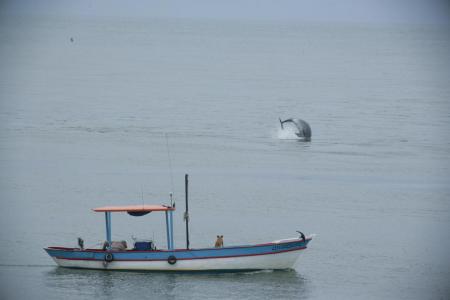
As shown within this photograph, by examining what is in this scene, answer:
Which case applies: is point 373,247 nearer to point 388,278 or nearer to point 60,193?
point 388,278

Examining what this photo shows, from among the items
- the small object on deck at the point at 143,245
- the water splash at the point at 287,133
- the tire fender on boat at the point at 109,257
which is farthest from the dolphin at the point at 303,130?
the tire fender on boat at the point at 109,257

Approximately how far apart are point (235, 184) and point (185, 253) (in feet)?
65.5

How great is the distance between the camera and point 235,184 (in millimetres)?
69750

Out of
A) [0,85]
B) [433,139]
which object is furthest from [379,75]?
[433,139]

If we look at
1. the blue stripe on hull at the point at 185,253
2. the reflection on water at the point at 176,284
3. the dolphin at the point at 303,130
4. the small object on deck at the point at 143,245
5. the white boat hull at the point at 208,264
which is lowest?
the reflection on water at the point at 176,284

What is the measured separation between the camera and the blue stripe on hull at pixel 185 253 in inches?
1969

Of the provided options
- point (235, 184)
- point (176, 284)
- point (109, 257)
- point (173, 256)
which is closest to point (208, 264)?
point (173, 256)

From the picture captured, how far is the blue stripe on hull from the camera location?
5000cm

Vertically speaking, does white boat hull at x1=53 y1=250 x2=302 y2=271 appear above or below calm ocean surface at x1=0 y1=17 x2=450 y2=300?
below

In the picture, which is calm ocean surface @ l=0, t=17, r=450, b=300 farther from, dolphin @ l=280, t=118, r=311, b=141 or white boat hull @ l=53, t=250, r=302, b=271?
dolphin @ l=280, t=118, r=311, b=141

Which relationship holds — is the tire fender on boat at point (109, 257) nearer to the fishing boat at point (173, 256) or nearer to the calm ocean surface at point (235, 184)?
the fishing boat at point (173, 256)

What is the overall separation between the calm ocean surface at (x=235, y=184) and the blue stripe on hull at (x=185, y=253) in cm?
76

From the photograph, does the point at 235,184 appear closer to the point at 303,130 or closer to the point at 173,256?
the point at 173,256

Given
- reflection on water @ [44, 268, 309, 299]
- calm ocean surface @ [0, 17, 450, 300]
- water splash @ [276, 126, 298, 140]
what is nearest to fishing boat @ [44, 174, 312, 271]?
reflection on water @ [44, 268, 309, 299]
